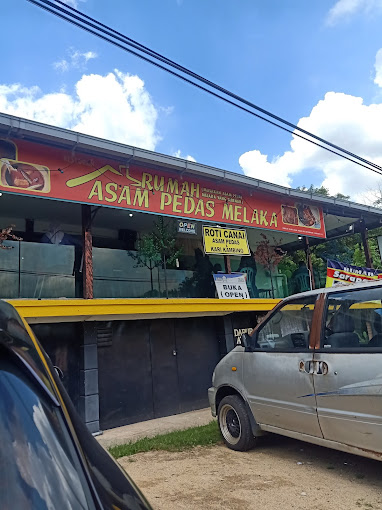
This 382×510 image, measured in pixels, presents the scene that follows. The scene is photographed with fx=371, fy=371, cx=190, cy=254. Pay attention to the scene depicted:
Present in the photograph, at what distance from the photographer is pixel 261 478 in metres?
4.29

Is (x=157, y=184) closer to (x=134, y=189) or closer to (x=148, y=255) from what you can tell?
(x=134, y=189)

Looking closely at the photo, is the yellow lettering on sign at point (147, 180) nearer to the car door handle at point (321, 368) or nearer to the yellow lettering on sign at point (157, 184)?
the yellow lettering on sign at point (157, 184)

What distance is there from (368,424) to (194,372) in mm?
6392

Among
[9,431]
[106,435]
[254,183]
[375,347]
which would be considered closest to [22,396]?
[9,431]

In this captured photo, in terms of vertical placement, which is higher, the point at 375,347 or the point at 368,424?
the point at 375,347

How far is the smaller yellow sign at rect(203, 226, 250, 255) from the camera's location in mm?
9836

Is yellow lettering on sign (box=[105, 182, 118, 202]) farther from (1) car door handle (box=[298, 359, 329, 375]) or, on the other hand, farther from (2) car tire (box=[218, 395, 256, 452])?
(1) car door handle (box=[298, 359, 329, 375])

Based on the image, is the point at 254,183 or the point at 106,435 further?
the point at 254,183

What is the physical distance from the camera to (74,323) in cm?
812

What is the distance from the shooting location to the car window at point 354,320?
13.1ft

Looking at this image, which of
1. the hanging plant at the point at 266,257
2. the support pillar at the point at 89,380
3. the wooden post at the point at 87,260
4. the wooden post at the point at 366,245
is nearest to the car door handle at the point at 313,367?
the support pillar at the point at 89,380

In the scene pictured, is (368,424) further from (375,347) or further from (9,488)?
(9,488)

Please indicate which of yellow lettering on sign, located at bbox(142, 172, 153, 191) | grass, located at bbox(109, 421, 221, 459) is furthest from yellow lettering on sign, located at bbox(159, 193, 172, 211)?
grass, located at bbox(109, 421, 221, 459)

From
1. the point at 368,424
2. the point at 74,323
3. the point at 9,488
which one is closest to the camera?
the point at 9,488
